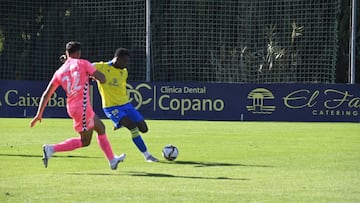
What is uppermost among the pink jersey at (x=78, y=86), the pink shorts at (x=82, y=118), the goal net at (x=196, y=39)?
the pink jersey at (x=78, y=86)

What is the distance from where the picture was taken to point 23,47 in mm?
41438

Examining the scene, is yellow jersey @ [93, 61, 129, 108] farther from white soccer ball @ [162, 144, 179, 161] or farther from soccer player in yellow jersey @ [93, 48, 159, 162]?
white soccer ball @ [162, 144, 179, 161]

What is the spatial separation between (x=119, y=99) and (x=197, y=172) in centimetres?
300

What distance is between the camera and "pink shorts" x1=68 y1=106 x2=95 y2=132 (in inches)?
483

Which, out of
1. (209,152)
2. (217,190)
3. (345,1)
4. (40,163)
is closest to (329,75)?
(345,1)

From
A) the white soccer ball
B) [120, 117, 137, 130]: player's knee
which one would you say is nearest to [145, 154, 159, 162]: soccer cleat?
the white soccer ball

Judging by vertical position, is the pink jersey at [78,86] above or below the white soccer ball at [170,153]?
above

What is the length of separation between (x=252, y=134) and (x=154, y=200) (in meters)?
12.4

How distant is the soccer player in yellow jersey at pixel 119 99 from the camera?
14406mm

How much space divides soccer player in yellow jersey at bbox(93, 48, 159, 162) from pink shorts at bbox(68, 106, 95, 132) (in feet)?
6.13

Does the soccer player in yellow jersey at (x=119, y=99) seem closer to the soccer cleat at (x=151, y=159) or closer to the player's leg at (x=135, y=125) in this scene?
the player's leg at (x=135, y=125)

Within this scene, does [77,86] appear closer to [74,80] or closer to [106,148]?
[74,80]

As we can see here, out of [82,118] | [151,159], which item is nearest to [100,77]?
[82,118]

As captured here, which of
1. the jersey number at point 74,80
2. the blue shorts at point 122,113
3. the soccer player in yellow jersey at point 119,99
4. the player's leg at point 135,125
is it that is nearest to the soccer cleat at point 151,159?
the player's leg at point 135,125
